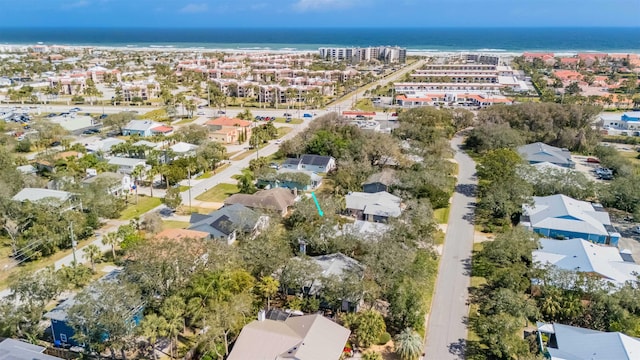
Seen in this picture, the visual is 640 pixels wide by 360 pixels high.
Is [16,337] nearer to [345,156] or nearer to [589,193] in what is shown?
[345,156]

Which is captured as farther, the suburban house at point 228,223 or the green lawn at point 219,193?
the green lawn at point 219,193

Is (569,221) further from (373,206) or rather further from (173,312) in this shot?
(173,312)

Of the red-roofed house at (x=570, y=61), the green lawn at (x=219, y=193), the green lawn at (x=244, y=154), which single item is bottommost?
the green lawn at (x=219, y=193)

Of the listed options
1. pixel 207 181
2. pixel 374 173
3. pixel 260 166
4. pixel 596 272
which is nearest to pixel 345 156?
pixel 374 173

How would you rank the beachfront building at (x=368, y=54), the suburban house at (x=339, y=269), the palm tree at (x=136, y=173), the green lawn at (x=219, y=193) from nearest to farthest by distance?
the suburban house at (x=339, y=269) → the green lawn at (x=219, y=193) → the palm tree at (x=136, y=173) → the beachfront building at (x=368, y=54)

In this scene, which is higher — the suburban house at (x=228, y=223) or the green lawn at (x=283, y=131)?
the green lawn at (x=283, y=131)

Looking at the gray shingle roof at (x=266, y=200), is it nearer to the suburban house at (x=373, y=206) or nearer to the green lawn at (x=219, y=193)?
the green lawn at (x=219, y=193)

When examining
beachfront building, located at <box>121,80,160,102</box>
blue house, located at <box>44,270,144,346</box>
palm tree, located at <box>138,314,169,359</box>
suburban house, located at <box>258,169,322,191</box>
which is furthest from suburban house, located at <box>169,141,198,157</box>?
beachfront building, located at <box>121,80,160,102</box>

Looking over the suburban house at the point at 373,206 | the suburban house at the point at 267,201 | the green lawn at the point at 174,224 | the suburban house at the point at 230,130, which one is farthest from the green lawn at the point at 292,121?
the green lawn at the point at 174,224
